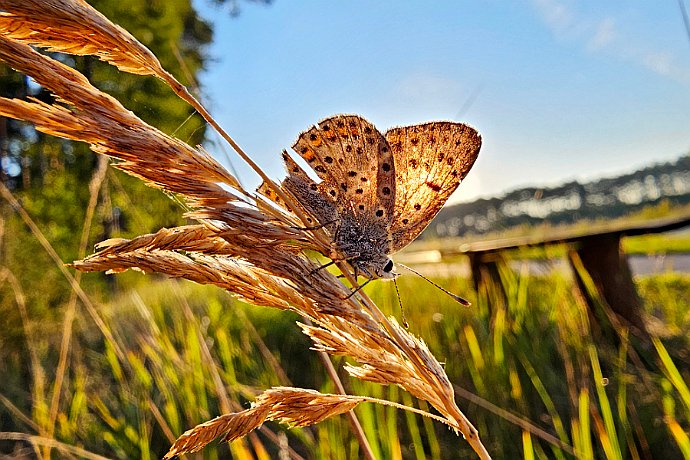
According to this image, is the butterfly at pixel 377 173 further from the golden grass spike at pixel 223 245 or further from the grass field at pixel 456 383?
the grass field at pixel 456 383

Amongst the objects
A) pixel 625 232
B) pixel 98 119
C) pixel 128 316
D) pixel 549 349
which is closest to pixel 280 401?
pixel 98 119

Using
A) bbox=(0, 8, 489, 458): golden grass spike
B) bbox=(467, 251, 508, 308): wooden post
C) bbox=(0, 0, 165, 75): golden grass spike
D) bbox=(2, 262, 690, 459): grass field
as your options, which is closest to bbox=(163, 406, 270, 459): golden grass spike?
bbox=(0, 8, 489, 458): golden grass spike

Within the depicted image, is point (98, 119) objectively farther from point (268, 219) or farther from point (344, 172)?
point (344, 172)

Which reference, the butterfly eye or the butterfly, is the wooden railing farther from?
the butterfly eye

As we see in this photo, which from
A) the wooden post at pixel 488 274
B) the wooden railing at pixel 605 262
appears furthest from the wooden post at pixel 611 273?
the wooden post at pixel 488 274

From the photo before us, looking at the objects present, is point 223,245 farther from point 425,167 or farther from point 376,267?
point 425,167

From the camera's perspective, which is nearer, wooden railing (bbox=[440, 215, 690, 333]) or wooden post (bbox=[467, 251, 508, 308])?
wooden railing (bbox=[440, 215, 690, 333])
